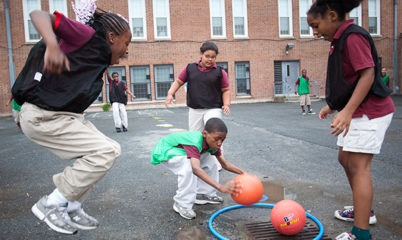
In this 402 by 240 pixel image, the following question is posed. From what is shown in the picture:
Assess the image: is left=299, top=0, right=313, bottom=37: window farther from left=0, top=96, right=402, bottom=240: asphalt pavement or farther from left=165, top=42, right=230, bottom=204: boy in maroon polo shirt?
left=165, top=42, right=230, bottom=204: boy in maroon polo shirt

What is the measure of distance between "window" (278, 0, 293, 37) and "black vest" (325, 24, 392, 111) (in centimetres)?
2278

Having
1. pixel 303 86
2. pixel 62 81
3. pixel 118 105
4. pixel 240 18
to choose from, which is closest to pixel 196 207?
pixel 62 81

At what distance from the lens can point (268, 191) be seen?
13.5ft

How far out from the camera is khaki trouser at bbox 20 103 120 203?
2.47 meters

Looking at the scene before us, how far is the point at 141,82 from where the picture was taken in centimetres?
2305

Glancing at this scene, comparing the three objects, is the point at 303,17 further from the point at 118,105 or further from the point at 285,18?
the point at 118,105

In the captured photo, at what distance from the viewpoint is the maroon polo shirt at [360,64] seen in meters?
2.51

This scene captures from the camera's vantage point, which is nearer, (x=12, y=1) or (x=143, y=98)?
(x=12, y=1)

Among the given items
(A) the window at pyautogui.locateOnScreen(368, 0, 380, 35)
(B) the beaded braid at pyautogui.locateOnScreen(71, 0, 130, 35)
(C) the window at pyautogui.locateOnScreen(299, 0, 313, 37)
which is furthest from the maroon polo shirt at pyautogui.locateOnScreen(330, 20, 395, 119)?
(A) the window at pyautogui.locateOnScreen(368, 0, 380, 35)

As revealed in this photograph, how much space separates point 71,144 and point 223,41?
21.8 meters

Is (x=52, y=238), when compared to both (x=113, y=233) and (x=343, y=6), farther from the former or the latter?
(x=343, y=6)

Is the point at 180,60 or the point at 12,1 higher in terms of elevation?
the point at 12,1

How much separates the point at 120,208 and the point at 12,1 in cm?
2259

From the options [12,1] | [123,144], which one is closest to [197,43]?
[12,1]
